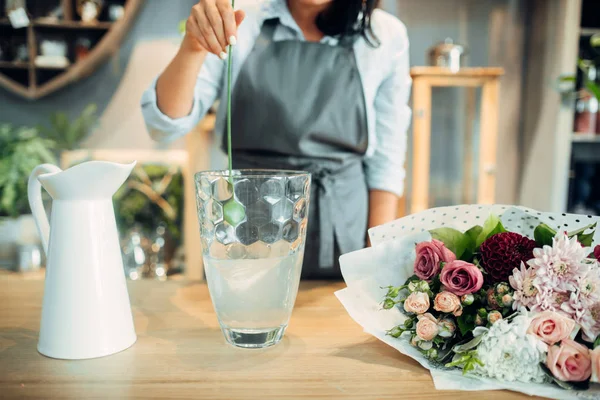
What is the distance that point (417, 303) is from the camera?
50 cm

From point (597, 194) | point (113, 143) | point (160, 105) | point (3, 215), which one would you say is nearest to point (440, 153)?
point (597, 194)

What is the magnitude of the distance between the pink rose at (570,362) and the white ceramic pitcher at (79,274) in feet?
1.44

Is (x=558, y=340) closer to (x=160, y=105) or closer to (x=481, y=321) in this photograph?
(x=481, y=321)

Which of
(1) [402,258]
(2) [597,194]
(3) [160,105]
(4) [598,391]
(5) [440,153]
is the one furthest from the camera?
(5) [440,153]

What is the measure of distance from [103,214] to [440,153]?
2644 mm

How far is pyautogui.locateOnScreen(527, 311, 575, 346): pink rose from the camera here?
44 centimetres

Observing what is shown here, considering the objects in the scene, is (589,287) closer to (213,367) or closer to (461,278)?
(461,278)

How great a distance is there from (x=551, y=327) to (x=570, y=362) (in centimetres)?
3

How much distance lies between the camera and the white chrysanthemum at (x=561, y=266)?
46 cm

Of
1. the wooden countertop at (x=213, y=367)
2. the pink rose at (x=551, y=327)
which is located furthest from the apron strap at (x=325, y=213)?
the pink rose at (x=551, y=327)

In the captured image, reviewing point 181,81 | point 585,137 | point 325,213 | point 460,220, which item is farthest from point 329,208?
point 585,137

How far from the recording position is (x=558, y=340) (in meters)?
0.44

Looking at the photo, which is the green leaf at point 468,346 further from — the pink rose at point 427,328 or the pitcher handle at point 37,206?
the pitcher handle at point 37,206

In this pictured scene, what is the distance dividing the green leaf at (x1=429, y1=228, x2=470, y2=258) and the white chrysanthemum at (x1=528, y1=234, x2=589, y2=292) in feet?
0.29
